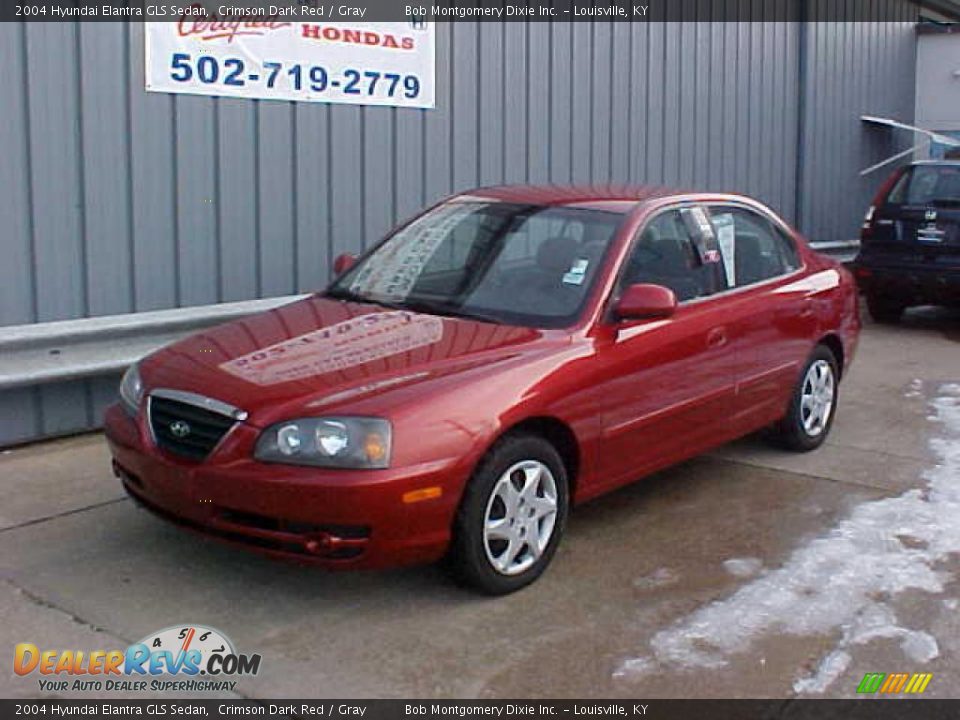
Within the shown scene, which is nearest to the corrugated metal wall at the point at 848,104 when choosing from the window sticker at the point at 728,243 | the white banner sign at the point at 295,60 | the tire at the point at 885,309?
the tire at the point at 885,309

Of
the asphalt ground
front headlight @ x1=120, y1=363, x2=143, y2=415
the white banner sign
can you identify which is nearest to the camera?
the asphalt ground

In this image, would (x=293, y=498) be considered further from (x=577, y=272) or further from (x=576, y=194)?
(x=576, y=194)

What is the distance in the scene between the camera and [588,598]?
15.7 ft

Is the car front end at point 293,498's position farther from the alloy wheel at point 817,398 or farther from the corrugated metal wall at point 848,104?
the corrugated metal wall at point 848,104

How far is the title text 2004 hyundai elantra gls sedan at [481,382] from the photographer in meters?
4.32

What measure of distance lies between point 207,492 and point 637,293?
197 cm

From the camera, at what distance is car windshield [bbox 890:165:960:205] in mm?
11281

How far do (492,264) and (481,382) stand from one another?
1.12 metres

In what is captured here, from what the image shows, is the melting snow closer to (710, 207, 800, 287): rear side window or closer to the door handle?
the door handle

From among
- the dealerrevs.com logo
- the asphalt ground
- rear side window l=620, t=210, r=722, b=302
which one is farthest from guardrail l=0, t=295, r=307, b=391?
rear side window l=620, t=210, r=722, b=302

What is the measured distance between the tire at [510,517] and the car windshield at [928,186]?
303 inches

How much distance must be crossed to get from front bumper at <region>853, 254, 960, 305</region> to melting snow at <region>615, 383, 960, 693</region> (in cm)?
529

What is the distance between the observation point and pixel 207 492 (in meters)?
4.40

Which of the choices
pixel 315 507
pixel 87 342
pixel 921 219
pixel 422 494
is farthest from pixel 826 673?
pixel 921 219
